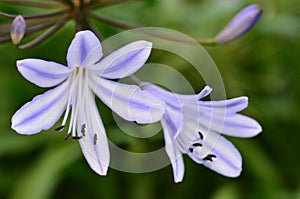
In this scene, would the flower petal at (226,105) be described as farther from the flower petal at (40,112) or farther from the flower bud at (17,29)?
the flower bud at (17,29)

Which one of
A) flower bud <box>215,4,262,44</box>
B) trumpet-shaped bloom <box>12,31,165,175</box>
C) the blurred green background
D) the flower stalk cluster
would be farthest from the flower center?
the blurred green background

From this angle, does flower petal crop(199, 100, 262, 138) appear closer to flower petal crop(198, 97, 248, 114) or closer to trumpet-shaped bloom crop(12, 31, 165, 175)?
flower petal crop(198, 97, 248, 114)

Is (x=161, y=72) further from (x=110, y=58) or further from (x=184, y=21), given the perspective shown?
(x=110, y=58)

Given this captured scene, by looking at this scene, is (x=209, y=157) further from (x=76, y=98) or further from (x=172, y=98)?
(x=76, y=98)

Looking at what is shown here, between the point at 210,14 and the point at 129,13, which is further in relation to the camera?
the point at 210,14

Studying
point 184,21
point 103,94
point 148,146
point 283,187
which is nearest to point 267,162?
point 283,187

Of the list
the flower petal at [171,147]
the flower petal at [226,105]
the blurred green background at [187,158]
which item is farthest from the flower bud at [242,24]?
the blurred green background at [187,158]

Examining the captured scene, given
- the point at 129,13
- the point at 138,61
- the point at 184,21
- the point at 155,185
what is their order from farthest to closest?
the point at 184,21, the point at 155,185, the point at 129,13, the point at 138,61
